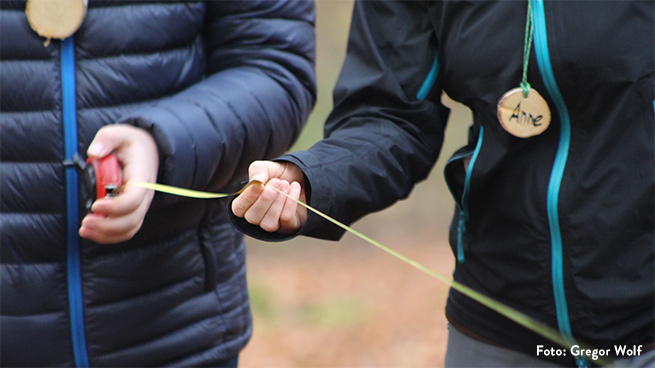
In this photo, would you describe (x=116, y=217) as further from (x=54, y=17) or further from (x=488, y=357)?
(x=488, y=357)

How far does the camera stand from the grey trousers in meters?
1.41

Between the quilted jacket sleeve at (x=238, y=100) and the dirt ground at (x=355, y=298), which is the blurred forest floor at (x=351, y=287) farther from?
the quilted jacket sleeve at (x=238, y=100)

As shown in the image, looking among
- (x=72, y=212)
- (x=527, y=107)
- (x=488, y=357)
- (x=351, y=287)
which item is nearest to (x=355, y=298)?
(x=351, y=287)

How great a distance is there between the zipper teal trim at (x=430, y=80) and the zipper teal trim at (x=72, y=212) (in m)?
0.73

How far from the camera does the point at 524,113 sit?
1.36 meters

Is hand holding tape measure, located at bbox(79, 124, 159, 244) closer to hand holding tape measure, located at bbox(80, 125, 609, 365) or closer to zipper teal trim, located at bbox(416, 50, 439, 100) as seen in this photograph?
hand holding tape measure, located at bbox(80, 125, 609, 365)

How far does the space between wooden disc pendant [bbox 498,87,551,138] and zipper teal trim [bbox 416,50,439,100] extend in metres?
0.21

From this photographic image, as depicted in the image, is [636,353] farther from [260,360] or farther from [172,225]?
[260,360]

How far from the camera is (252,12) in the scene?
1711 millimetres

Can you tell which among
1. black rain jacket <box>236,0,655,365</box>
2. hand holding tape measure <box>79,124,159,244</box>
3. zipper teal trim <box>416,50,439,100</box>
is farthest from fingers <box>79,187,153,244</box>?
zipper teal trim <box>416,50,439,100</box>

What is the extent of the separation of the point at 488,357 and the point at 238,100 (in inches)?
30.5

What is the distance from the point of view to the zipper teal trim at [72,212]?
1.48 metres

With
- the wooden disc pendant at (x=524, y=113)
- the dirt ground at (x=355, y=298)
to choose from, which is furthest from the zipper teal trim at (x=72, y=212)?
the dirt ground at (x=355, y=298)

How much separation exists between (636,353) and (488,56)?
0.65 meters
